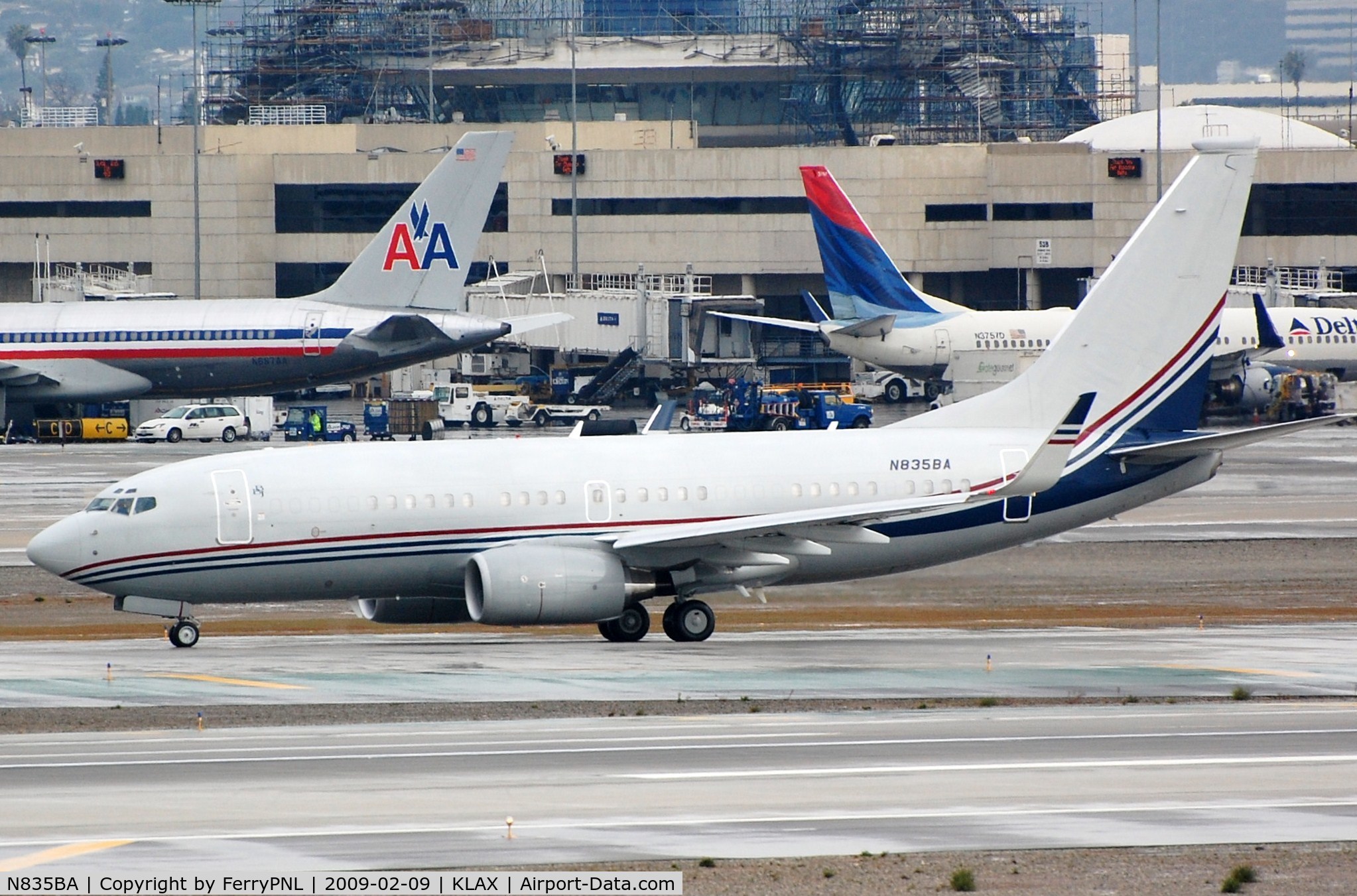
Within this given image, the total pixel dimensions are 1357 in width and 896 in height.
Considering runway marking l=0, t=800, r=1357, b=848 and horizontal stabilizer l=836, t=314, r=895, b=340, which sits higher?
horizontal stabilizer l=836, t=314, r=895, b=340

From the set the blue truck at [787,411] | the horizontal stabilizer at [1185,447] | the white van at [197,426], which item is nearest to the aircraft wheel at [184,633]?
the horizontal stabilizer at [1185,447]

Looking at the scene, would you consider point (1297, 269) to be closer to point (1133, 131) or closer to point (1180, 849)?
point (1133, 131)

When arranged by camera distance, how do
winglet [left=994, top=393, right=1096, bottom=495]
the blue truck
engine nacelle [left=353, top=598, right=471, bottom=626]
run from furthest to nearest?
the blue truck → engine nacelle [left=353, top=598, right=471, bottom=626] → winglet [left=994, top=393, right=1096, bottom=495]

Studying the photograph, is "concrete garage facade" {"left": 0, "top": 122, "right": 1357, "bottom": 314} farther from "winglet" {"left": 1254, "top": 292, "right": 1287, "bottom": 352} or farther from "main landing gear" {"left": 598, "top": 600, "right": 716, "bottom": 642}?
"main landing gear" {"left": 598, "top": 600, "right": 716, "bottom": 642}

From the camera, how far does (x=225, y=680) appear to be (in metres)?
27.7

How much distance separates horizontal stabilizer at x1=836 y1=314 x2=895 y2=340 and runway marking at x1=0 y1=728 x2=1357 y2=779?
67488 millimetres

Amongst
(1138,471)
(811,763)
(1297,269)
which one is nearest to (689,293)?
(1297,269)

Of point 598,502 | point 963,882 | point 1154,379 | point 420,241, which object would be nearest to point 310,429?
point 420,241

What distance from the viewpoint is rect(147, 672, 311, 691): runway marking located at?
2702 centimetres

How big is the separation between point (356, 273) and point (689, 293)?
27.4 m

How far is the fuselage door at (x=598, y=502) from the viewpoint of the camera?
3278 cm

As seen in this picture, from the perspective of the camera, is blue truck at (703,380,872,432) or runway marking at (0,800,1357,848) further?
blue truck at (703,380,872,432)

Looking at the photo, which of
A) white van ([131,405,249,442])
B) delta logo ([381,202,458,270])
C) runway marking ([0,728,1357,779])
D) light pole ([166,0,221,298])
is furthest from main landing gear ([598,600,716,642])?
light pole ([166,0,221,298])

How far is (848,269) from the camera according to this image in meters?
89.6
